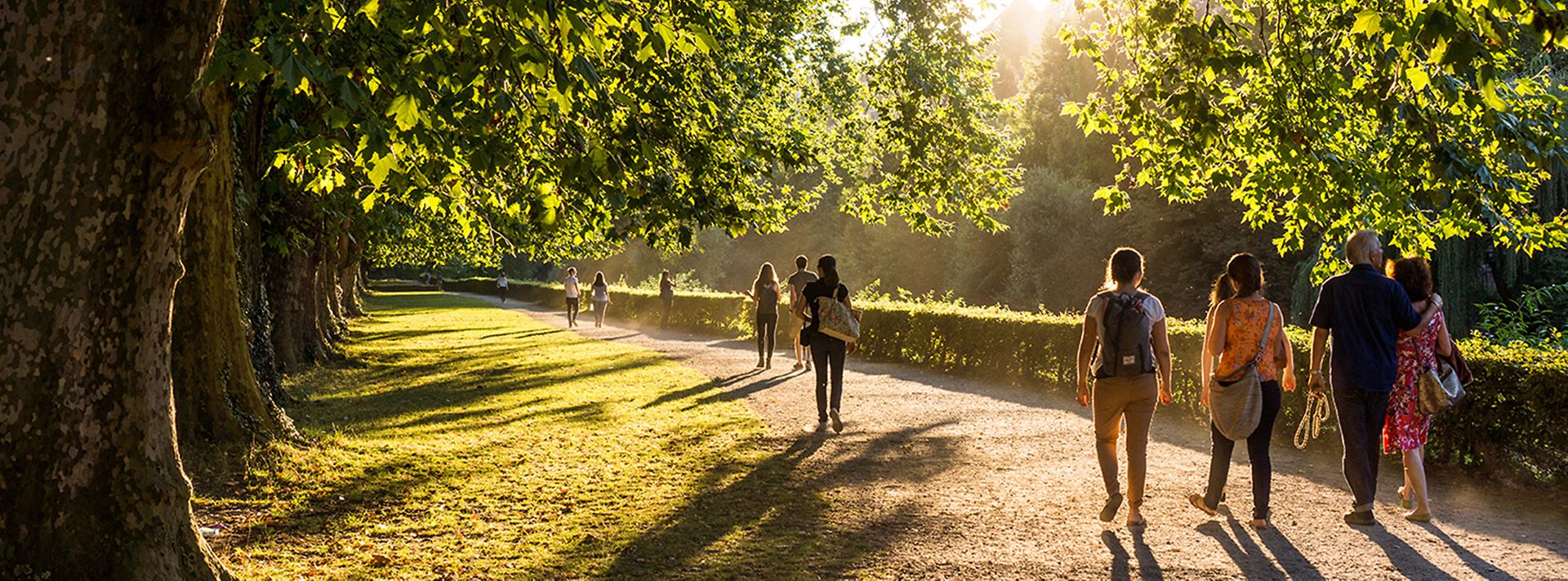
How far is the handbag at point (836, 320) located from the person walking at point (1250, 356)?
12.4ft

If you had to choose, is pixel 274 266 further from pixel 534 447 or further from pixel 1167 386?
pixel 1167 386

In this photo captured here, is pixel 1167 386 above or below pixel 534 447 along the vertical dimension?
above

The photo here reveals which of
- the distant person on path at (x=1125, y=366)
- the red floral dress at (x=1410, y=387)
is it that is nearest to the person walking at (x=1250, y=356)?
the distant person on path at (x=1125, y=366)

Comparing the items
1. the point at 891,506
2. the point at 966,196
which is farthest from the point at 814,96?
the point at 891,506

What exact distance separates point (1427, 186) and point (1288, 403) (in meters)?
3.43

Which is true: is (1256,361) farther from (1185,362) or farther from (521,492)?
(1185,362)

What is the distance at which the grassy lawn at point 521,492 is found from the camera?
5719 millimetres

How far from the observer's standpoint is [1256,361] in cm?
636

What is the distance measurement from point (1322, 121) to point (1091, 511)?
3406 millimetres

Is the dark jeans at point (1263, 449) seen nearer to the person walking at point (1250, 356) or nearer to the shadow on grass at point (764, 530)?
the person walking at point (1250, 356)

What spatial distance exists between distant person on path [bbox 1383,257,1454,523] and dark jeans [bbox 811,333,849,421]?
464 centimetres

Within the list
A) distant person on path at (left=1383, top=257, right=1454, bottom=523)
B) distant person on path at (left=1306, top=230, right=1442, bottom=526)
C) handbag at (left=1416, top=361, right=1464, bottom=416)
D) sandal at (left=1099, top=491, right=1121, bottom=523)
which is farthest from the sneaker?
sandal at (left=1099, top=491, right=1121, bottom=523)

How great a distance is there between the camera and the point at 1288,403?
9.95 metres

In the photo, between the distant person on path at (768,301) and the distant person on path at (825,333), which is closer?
the distant person on path at (825,333)
